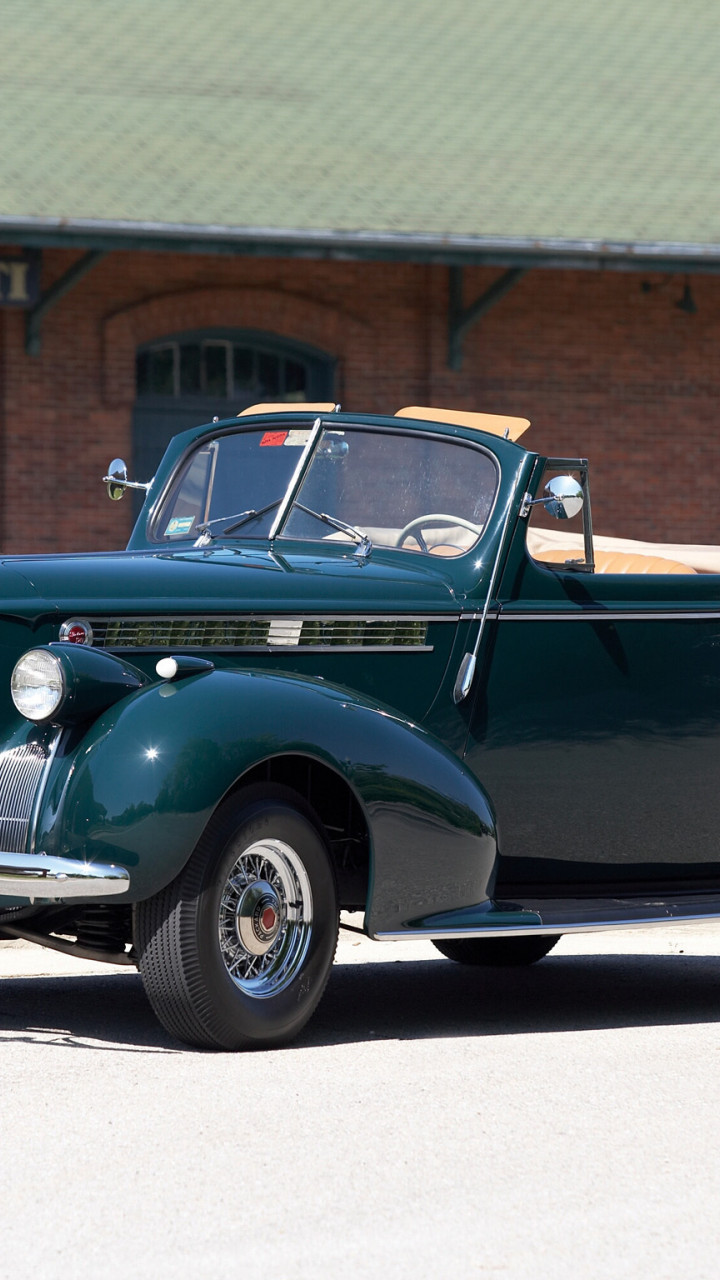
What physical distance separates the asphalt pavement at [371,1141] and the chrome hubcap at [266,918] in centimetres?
24

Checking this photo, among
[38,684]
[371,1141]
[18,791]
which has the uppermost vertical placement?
[38,684]

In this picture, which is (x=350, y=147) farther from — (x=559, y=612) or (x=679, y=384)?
(x=559, y=612)

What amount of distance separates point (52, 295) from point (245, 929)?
11.4 meters

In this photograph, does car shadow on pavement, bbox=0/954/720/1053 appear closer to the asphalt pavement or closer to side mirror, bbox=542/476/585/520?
the asphalt pavement

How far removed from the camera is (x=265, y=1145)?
15.5 ft

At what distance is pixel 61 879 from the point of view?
5504mm

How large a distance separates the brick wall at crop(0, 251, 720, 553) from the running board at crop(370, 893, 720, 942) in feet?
34.6

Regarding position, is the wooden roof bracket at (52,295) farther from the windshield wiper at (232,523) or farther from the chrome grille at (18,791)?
the chrome grille at (18,791)

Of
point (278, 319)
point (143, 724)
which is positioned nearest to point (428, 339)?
point (278, 319)

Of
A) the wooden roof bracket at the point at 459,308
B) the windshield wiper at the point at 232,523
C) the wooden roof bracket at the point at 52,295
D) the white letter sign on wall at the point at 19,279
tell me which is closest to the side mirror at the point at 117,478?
the windshield wiper at the point at 232,523

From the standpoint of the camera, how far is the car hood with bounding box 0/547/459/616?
6121 mm

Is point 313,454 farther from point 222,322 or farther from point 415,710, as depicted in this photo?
point 222,322

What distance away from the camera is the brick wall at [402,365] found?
1673cm

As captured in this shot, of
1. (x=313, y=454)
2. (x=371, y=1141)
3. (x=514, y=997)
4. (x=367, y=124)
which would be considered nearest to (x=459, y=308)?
(x=367, y=124)
